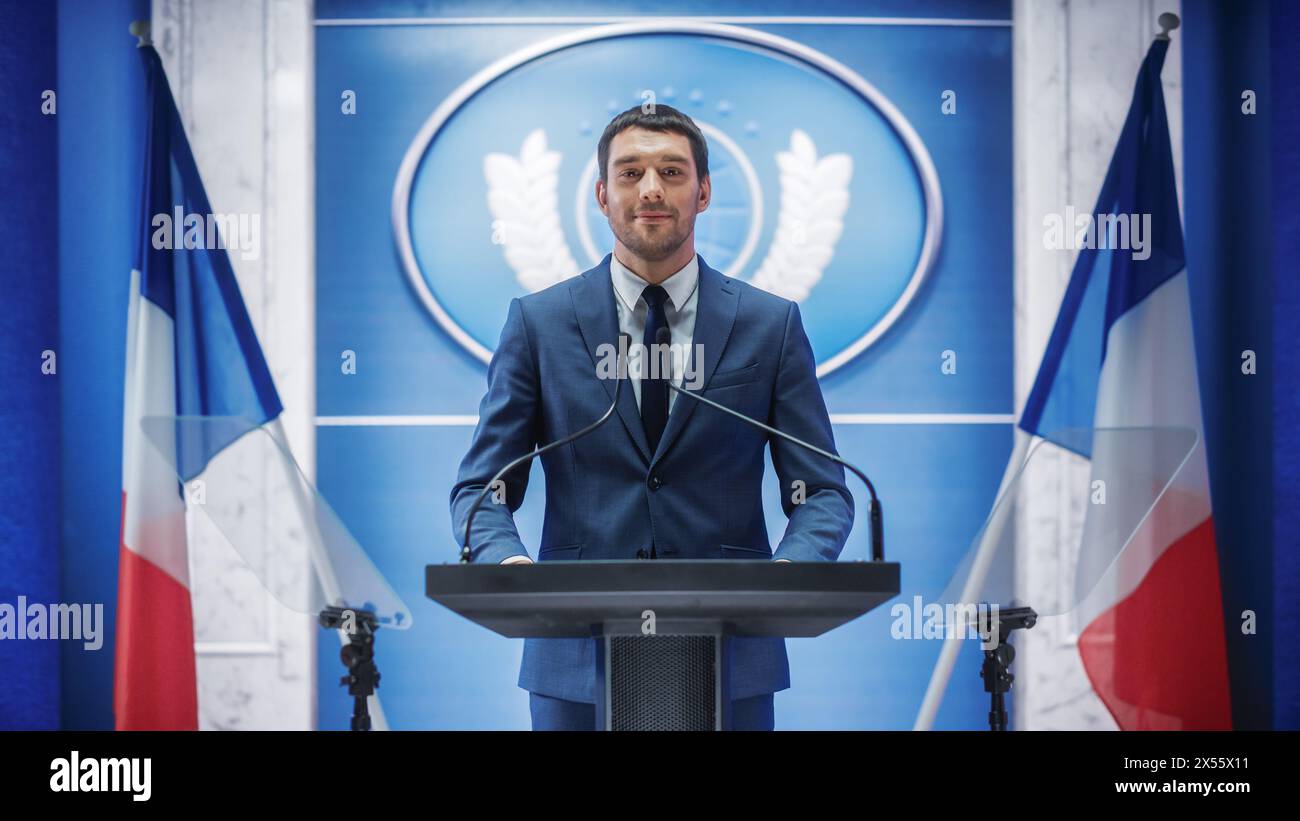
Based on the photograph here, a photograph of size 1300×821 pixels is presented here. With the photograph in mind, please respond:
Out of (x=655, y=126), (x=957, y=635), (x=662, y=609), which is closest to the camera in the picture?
(x=662, y=609)

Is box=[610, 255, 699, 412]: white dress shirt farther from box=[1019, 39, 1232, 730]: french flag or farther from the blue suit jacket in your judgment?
box=[1019, 39, 1232, 730]: french flag

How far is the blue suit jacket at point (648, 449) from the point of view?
2121mm

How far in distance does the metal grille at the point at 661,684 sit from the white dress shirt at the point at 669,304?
624mm

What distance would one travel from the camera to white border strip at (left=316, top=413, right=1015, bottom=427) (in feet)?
13.1

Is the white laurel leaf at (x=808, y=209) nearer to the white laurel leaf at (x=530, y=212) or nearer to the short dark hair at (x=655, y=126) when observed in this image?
the white laurel leaf at (x=530, y=212)

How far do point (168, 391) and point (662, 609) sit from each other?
2380 millimetres

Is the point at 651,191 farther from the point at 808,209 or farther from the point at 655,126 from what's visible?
the point at 808,209

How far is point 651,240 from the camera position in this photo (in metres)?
2.24

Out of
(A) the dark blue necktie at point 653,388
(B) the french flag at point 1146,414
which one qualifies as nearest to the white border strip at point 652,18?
(B) the french flag at point 1146,414

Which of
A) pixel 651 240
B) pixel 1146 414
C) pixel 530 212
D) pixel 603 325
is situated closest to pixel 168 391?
pixel 530 212

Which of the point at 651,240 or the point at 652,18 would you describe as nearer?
the point at 651,240
